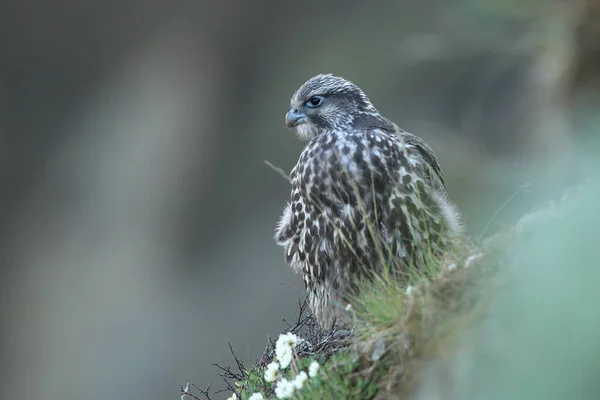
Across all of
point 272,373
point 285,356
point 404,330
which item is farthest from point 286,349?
point 404,330

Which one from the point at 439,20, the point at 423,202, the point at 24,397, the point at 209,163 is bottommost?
the point at 423,202

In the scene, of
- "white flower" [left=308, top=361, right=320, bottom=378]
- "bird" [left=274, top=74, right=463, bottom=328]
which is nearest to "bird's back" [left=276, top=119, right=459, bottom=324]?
"bird" [left=274, top=74, right=463, bottom=328]

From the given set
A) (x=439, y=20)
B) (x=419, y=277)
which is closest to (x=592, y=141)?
(x=419, y=277)

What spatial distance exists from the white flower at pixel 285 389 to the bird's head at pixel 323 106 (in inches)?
95.9

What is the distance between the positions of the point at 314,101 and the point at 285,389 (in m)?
2.72

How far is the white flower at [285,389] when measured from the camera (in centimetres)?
342

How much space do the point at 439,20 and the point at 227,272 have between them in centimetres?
537

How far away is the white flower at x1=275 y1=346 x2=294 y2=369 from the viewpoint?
3637mm

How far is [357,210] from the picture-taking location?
4.89 metres

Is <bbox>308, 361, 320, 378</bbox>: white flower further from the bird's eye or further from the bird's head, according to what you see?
the bird's eye

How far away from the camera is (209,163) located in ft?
50.3

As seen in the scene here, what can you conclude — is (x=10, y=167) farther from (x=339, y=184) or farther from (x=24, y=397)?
(x=339, y=184)

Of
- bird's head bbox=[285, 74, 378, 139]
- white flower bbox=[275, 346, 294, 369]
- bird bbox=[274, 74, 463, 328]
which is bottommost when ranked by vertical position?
white flower bbox=[275, 346, 294, 369]

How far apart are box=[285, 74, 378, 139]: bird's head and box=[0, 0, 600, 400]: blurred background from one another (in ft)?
22.5
